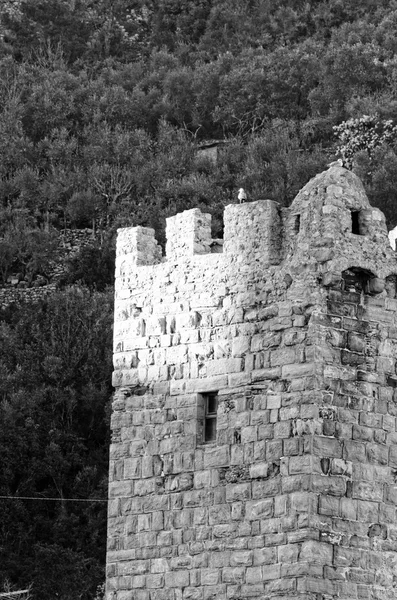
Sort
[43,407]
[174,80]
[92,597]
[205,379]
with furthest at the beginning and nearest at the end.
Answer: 1. [174,80]
2. [43,407]
3. [92,597]
4. [205,379]

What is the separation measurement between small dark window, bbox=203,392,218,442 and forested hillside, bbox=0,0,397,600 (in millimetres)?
14997

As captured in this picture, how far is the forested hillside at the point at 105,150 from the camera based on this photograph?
41781mm

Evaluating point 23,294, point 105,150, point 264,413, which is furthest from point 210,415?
point 105,150

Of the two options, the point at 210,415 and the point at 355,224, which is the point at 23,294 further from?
the point at 355,224

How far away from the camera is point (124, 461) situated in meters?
22.8

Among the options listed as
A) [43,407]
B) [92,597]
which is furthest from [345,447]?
[43,407]

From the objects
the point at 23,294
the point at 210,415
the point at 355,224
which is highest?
the point at 23,294

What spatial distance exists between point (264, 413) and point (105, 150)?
3979 cm

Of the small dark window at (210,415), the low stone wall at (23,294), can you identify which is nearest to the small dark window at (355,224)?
the small dark window at (210,415)

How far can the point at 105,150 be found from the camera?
6078 cm

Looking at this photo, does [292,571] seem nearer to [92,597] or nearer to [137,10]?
[92,597]

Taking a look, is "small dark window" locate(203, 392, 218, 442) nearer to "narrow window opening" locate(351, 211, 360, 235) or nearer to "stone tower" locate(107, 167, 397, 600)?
"stone tower" locate(107, 167, 397, 600)

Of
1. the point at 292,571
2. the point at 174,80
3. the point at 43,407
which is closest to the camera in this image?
the point at 292,571

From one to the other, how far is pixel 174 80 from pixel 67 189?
10.7 metres
